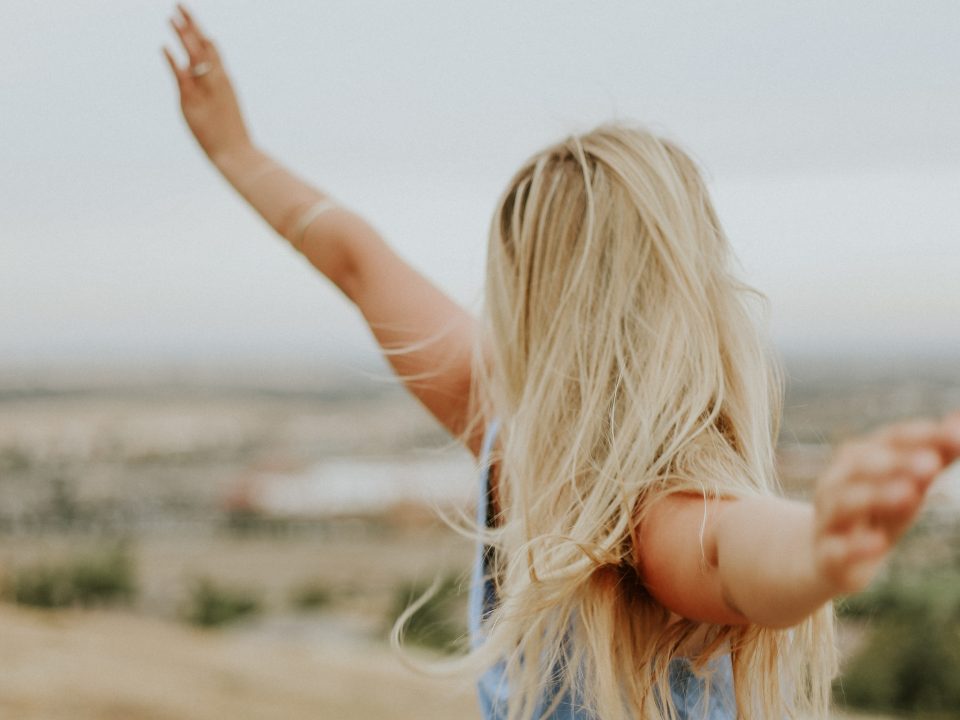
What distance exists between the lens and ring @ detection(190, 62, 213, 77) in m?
2.12

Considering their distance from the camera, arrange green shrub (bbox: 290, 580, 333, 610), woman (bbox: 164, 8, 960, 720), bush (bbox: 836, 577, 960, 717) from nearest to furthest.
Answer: woman (bbox: 164, 8, 960, 720) < bush (bbox: 836, 577, 960, 717) < green shrub (bbox: 290, 580, 333, 610)

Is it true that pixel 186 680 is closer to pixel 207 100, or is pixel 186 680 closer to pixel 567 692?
pixel 207 100

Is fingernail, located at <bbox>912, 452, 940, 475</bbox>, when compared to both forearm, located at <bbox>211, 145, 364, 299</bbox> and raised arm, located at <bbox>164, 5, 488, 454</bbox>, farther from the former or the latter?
forearm, located at <bbox>211, 145, 364, 299</bbox>

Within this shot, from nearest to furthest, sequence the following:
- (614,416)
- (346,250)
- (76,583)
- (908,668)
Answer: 1. (614,416)
2. (346,250)
3. (908,668)
4. (76,583)

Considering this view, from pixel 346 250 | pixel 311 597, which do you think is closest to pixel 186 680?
pixel 346 250

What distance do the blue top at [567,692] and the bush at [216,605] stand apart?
799 centimetres

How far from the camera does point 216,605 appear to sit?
9656mm

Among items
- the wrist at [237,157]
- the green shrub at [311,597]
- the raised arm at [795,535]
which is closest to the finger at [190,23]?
the wrist at [237,157]

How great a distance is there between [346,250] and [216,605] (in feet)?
27.3

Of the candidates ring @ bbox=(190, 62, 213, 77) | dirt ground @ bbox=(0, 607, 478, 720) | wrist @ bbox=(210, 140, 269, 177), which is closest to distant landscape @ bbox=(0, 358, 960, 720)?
dirt ground @ bbox=(0, 607, 478, 720)

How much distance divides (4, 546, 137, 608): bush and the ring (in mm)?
7443

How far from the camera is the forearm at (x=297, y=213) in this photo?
1.96 meters

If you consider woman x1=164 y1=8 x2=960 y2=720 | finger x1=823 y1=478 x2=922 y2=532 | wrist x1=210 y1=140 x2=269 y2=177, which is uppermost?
wrist x1=210 y1=140 x2=269 y2=177

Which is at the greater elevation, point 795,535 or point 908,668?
point 795,535
